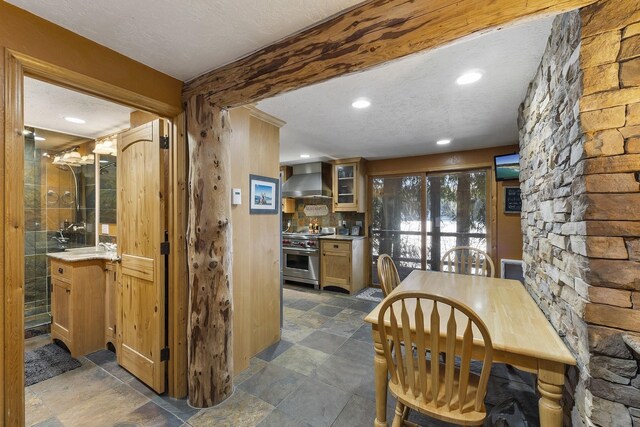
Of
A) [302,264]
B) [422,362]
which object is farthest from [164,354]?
[302,264]

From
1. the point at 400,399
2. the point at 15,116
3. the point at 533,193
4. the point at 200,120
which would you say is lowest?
the point at 400,399

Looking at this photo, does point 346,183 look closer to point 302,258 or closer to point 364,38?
point 302,258

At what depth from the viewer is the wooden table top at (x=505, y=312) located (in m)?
1.24

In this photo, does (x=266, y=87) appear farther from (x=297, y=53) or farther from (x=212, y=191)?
(x=212, y=191)

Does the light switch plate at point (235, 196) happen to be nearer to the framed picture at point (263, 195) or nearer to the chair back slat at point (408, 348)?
the framed picture at point (263, 195)

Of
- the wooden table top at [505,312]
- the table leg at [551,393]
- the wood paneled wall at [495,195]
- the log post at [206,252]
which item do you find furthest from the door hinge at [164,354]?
the wood paneled wall at [495,195]

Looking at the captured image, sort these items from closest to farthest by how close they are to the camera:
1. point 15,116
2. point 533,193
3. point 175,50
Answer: point 15,116, point 175,50, point 533,193

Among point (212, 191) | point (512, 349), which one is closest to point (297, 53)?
point (212, 191)

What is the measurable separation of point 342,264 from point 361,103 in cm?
288

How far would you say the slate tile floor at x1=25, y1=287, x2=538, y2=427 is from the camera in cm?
176

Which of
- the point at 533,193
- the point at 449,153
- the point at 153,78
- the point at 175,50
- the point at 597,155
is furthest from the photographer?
the point at 449,153

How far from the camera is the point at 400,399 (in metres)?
1.38

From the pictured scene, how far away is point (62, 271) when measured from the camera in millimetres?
2625

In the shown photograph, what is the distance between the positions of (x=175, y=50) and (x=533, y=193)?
2603mm
